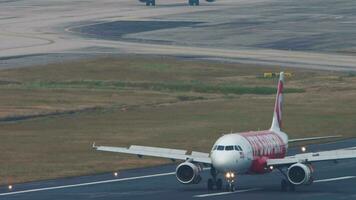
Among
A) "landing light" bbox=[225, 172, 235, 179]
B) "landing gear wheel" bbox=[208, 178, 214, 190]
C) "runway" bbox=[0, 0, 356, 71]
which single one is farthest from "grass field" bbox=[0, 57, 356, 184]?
"landing light" bbox=[225, 172, 235, 179]

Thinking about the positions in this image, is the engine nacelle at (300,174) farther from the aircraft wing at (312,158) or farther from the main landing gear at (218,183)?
the main landing gear at (218,183)

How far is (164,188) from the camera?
2704 inches

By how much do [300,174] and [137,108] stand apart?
4699 cm

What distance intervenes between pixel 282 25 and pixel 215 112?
8835 centimetres

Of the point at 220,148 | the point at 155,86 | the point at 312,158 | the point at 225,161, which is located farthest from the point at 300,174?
the point at 155,86

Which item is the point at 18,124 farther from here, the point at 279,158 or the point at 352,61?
the point at 352,61

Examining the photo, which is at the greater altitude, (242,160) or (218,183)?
(242,160)

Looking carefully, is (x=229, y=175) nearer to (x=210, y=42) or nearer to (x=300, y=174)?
(x=300, y=174)

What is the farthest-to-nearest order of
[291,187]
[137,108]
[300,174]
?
1. [137,108]
2. [291,187]
3. [300,174]

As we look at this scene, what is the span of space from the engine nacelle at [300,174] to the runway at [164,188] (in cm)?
78

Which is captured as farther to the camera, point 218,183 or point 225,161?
point 218,183

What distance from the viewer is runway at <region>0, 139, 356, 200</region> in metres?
64.8

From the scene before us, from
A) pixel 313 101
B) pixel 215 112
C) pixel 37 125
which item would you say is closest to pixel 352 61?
pixel 313 101

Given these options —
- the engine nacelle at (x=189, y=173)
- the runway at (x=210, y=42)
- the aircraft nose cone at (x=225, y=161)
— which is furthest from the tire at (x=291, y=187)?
the runway at (x=210, y=42)
